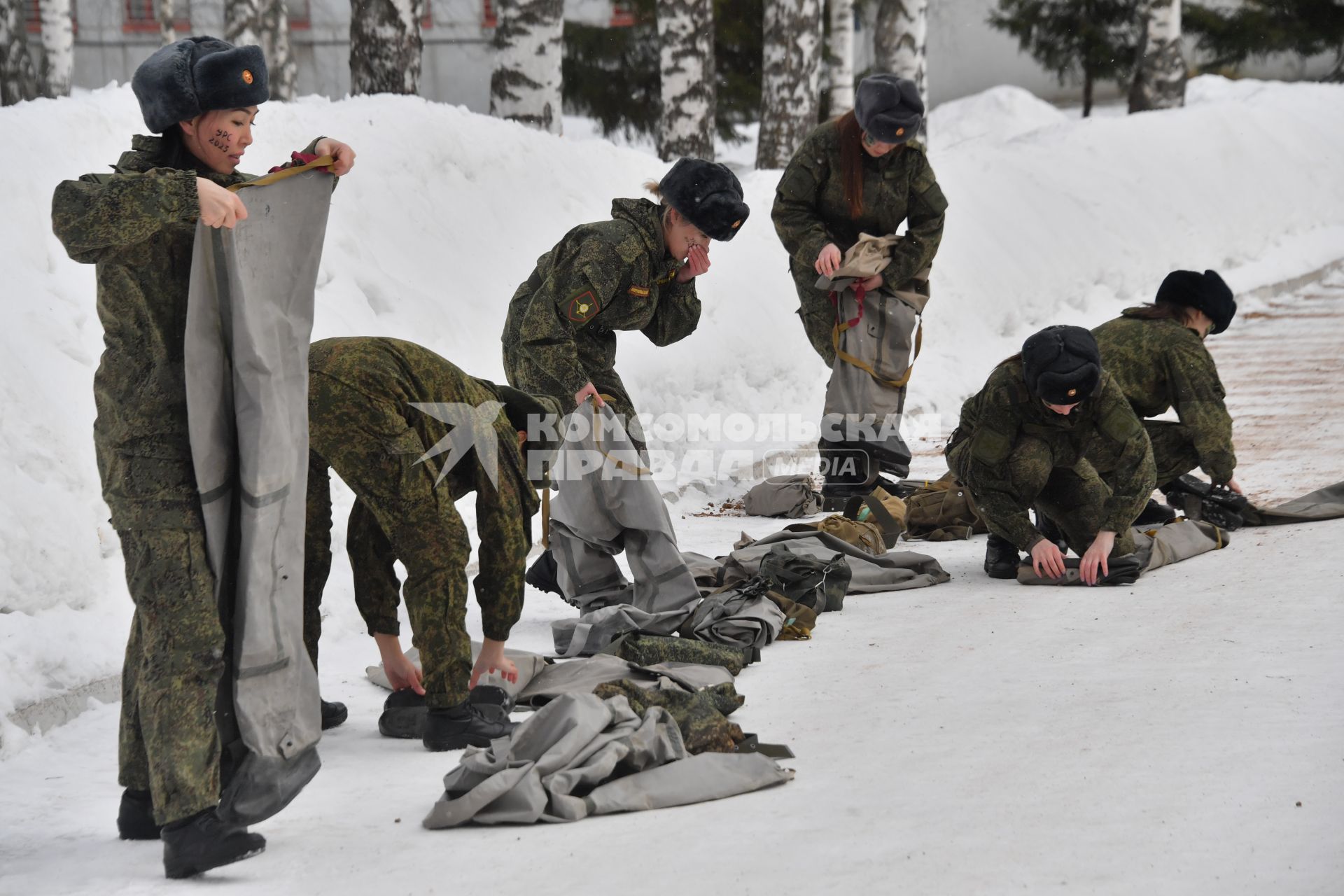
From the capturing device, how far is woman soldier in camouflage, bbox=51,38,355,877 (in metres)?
2.80

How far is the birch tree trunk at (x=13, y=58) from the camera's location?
9625mm

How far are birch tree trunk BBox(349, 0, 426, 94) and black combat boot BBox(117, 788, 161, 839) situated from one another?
7.28 meters

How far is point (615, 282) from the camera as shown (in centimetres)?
452

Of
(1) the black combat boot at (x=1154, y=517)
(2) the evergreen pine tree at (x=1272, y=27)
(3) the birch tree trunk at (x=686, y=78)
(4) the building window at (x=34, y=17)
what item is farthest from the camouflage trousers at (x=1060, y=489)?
(4) the building window at (x=34, y=17)

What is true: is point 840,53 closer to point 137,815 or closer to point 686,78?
point 686,78

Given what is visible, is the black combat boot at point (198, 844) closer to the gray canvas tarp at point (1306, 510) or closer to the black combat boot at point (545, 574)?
the black combat boot at point (545, 574)

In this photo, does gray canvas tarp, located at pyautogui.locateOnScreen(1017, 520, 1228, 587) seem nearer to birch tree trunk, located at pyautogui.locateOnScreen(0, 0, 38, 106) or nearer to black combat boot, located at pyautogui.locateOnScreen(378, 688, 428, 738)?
black combat boot, located at pyautogui.locateOnScreen(378, 688, 428, 738)

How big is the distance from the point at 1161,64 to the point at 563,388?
43.7 feet

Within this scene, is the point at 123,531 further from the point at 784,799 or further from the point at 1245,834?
the point at 1245,834

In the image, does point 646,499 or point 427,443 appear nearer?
point 427,443

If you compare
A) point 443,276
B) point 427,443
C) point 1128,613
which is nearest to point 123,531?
point 427,443

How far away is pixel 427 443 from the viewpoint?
3488 millimetres

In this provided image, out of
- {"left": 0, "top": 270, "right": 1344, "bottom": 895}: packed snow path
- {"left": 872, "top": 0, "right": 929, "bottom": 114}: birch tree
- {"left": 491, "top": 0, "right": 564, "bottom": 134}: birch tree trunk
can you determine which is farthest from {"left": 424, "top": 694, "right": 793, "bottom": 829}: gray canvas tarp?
{"left": 872, "top": 0, "right": 929, "bottom": 114}: birch tree

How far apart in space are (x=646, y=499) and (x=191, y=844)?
82.1 inches
